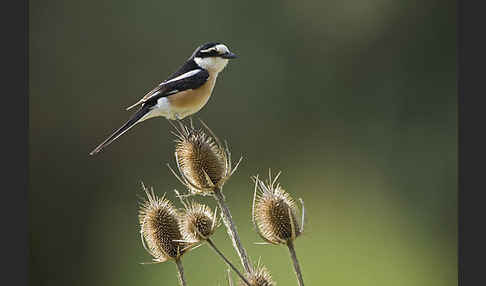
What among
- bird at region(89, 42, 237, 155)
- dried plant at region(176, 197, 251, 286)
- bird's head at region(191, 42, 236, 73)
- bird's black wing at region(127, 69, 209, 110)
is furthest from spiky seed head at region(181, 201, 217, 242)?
bird's head at region(191, 42, 236, 73)

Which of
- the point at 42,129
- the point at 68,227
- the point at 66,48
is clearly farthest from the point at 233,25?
the point at 68,227

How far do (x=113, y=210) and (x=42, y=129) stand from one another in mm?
1242

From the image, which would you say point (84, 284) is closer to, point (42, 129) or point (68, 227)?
point (68, 227)

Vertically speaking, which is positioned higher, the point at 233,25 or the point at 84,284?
the point at 233,25

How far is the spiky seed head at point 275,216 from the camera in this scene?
2414 mm

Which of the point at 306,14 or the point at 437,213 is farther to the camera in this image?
the point at 306,14

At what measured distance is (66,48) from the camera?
718 centimetres

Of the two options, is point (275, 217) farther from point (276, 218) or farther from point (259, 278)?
point (259, 278)

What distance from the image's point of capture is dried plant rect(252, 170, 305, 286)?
7.91 ft

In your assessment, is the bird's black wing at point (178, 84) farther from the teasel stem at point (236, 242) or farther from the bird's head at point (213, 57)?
the teasel stem at point (236, 242)

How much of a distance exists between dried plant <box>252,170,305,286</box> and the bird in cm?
134

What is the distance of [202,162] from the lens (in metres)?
2.63

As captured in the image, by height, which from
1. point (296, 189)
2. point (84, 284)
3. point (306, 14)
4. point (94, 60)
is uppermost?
point (306, 14)

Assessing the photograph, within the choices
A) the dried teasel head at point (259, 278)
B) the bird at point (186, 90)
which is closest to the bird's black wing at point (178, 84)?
the bird at point (186, 90)
